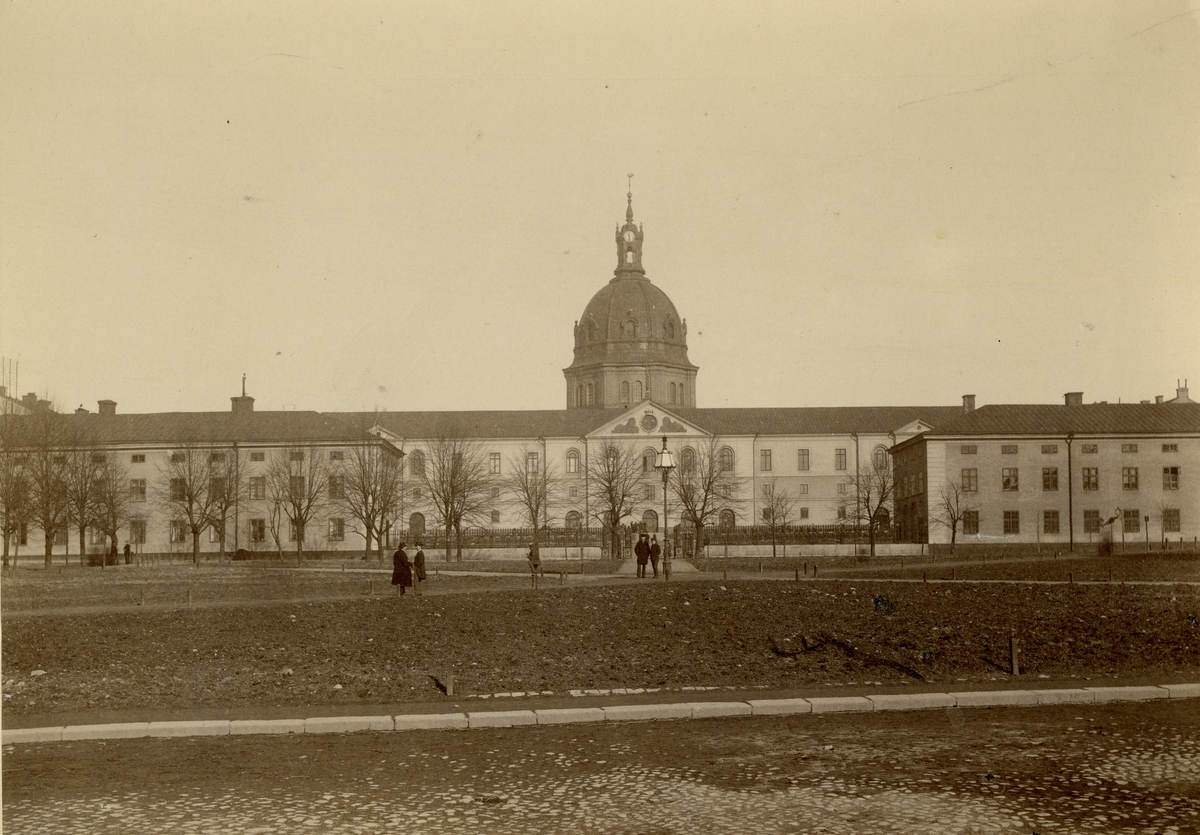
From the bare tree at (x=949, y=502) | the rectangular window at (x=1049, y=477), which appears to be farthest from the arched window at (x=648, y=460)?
the rectangular window at (x=1049, y=477)

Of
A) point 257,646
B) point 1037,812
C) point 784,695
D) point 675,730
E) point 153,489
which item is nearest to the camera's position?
point 1037,812

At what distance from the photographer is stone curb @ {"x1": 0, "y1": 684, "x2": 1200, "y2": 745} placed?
37.0ft

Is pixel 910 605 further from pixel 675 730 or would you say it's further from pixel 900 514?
pixel 900 514

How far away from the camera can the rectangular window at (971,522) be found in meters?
67.0

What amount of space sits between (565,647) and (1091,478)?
59.8 meters

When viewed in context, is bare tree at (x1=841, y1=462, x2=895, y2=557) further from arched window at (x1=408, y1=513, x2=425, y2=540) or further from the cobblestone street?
the cobblestone street

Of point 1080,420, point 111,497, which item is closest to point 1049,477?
point 1080,420

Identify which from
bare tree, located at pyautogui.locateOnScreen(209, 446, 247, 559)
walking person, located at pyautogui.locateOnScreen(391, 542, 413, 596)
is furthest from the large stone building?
walking person, located at pyautogui.locateOnScreen(391, 542, 413, 596)

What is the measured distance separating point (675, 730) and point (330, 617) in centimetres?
987

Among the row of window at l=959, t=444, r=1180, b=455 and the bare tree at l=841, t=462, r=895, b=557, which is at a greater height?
the row of window at l=959, t=444, r=1180, b=455

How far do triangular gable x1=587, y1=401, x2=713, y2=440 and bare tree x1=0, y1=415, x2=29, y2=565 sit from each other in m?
48.0

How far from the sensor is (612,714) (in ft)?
39.1

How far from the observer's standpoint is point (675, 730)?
1127cm

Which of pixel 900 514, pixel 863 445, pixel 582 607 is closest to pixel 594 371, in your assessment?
pixel 863 445
